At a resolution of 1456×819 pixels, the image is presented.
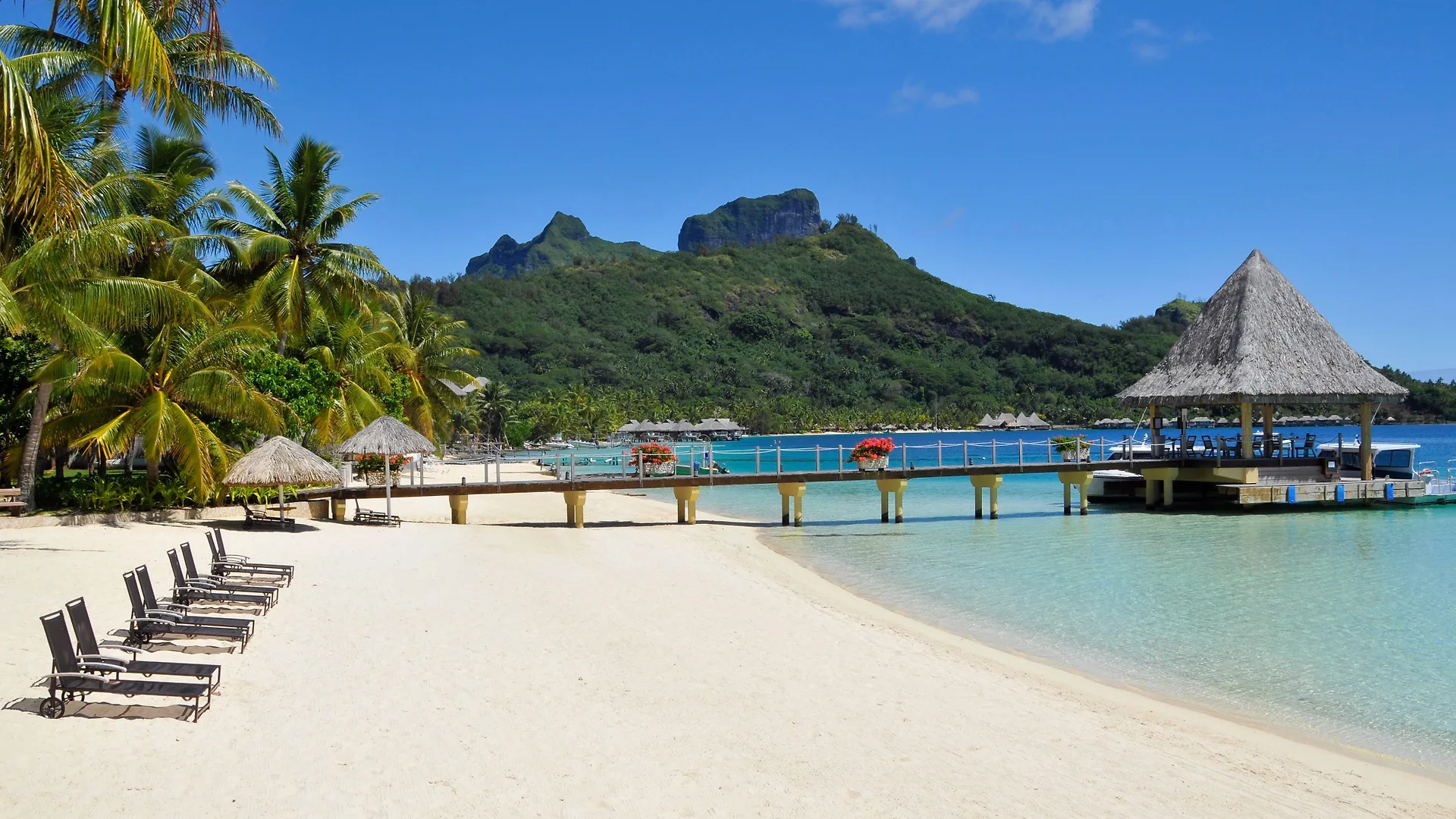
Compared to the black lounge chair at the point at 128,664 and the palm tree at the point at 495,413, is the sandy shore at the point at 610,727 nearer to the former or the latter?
the black lounge chair at the point at 128,664

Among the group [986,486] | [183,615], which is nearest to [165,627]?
[183,615]

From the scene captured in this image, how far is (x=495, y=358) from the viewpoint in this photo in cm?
10938

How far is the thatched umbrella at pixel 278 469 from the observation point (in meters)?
15.5

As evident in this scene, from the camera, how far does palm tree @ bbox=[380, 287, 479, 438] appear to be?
32094 millimetres

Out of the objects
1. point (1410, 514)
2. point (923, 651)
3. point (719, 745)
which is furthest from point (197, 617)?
point (1410, 514)

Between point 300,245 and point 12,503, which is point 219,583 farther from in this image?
point 300,245

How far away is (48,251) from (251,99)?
7.02m

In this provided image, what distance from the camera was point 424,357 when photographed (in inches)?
1372

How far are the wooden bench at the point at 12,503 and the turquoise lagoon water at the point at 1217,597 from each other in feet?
40.7

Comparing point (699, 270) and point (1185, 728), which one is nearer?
point (1185, 728)

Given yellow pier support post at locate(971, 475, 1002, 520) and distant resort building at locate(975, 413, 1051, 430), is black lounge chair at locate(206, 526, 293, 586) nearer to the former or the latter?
yellow pier support post at locate(971, 475, 1002, 520)

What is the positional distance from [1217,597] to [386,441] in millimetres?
14231

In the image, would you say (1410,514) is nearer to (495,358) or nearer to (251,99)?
(251,99)

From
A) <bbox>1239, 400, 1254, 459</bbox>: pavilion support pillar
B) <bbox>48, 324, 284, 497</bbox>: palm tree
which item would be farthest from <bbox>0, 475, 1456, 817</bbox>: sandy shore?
<bbox>1239, 400, 1254, 459</bbox>: pavilion support pillar
